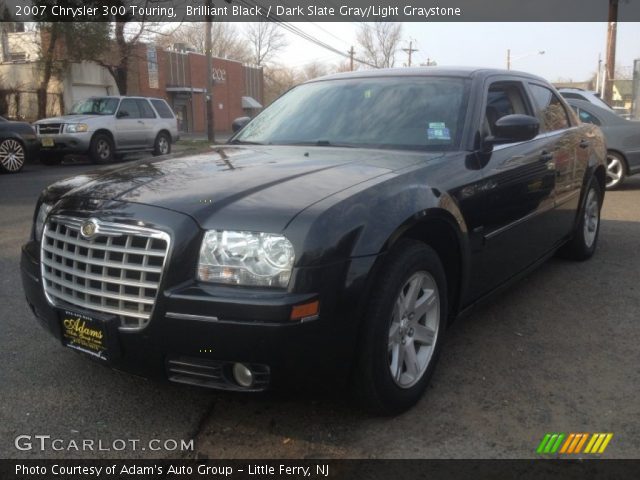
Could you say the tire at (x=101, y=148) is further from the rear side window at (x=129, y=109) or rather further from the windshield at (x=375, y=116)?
the windshield at (x=375, y=116)

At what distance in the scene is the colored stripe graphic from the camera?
2582 millimetres

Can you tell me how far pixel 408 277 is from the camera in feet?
8.95

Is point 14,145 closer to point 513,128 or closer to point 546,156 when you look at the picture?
point 546,156

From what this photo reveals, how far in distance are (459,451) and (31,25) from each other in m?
27.2

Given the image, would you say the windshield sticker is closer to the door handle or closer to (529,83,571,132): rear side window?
the door handle

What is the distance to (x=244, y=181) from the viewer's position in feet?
9.10

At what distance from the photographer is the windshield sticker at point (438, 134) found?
3510 mm

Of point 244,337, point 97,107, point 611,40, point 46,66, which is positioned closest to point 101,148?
point 97,107

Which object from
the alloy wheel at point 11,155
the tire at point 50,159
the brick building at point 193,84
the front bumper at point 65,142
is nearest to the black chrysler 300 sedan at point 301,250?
the alloy wheel at point 11,155

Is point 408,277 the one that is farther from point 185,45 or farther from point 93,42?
point 185,45

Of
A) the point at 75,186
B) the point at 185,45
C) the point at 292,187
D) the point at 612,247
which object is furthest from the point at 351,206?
the point at 185,45

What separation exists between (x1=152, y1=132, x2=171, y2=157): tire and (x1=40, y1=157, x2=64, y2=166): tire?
106 inches

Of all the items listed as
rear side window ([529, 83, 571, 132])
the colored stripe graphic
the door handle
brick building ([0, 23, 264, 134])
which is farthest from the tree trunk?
the colored stripe graphic

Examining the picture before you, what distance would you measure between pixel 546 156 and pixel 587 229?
1.65 metres
